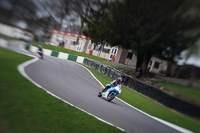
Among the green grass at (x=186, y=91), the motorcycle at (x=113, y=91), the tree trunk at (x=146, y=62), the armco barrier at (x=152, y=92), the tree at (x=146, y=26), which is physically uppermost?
the tree at (x=146, y=26)

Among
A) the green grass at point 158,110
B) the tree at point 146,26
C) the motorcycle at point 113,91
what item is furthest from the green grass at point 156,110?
the tree at point 146,26

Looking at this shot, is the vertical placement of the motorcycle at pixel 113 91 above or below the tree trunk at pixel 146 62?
below

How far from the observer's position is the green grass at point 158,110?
63.2 inches

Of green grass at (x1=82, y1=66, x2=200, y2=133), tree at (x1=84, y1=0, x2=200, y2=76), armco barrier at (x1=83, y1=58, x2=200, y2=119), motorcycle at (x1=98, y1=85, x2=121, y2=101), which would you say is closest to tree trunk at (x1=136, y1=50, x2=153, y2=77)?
tree at (x1=84, y1=0, x2=200, y2=76)

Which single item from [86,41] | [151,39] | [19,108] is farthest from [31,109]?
[151,39]

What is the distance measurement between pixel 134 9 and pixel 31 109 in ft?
4.42

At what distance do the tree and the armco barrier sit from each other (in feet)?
0.66

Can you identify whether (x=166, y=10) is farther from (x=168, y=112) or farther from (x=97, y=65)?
(x=97, y=65)

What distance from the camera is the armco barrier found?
1488 mm

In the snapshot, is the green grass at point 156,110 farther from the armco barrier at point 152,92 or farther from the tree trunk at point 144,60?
the tree trunk at point 144,60

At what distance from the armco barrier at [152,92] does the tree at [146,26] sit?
0.20 m

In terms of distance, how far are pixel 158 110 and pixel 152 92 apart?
0.63ft

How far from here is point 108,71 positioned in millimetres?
2447

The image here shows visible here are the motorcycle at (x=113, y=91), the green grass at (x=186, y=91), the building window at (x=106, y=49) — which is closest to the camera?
the green grass at (x=186, y=91)
